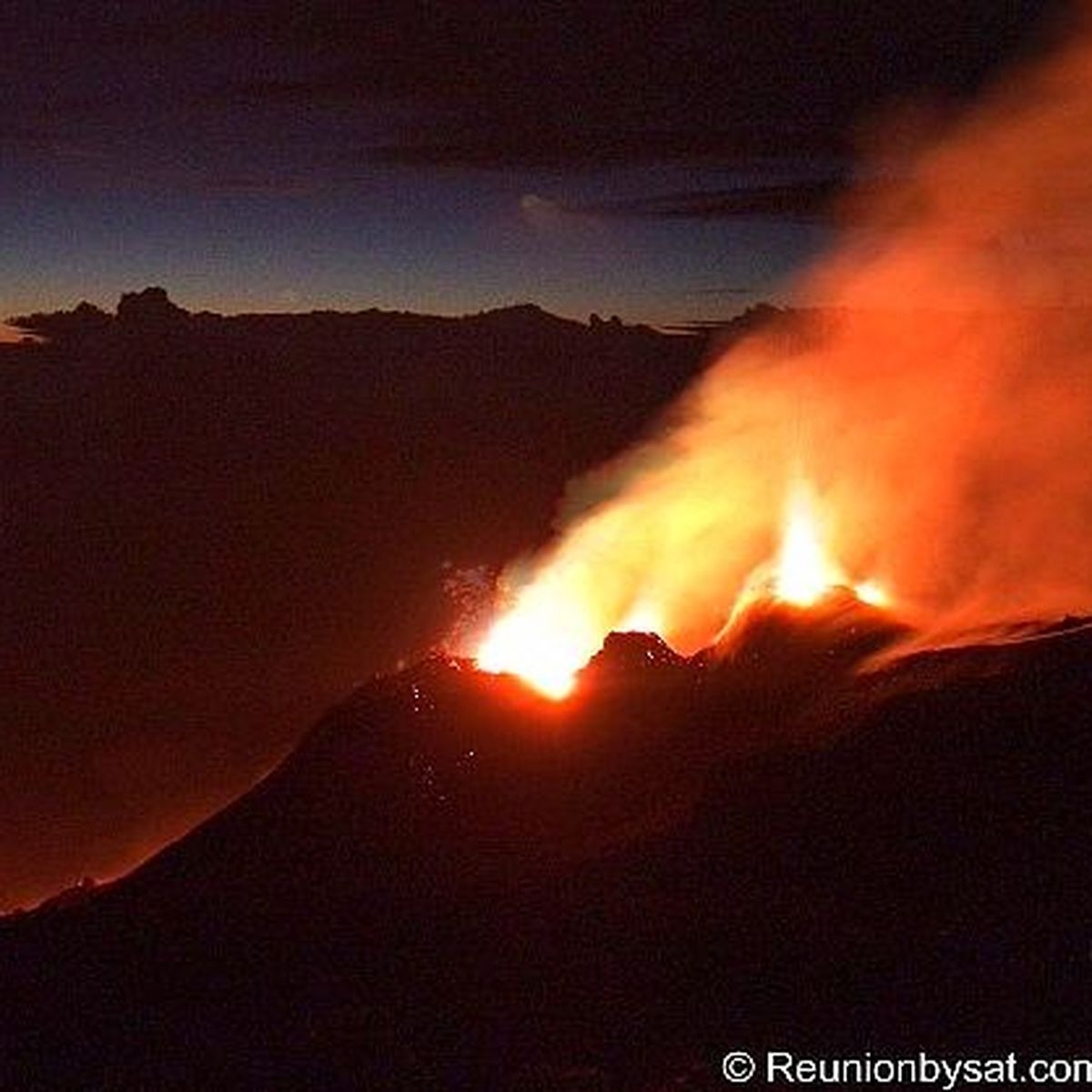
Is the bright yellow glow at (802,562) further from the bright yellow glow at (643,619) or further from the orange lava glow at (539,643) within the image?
the orange lava glow at (539,643)

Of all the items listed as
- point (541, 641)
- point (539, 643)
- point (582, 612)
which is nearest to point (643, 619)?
point (582, 612)

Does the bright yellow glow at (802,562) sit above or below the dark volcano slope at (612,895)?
above

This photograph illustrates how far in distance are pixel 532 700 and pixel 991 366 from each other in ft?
227

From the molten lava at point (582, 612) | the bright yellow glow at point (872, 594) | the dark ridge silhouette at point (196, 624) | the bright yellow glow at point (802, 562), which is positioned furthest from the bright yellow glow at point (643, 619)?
the dark ridge silhouette at point (196, 624)

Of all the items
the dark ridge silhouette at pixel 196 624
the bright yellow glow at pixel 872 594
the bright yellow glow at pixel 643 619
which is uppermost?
the dark ridge silhouette at pixel 196 624

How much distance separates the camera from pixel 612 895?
19.8 metres

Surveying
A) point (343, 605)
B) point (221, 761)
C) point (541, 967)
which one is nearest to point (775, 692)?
point (541, 967)

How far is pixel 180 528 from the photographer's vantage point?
184500mm

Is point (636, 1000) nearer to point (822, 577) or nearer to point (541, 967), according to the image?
point (541, 967)

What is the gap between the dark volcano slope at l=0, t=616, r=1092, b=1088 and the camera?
1622 centimetres

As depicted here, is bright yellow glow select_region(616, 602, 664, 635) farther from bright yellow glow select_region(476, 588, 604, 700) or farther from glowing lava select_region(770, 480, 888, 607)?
glowing lava select_region(770, 480, 888, 607)

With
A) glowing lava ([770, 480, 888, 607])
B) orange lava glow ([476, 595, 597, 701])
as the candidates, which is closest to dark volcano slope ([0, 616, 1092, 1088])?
glowing lava ([770, 480, 888, 607])

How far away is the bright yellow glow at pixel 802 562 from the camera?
28984 millimetres

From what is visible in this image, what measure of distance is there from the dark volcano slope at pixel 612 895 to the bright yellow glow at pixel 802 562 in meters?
2.38
